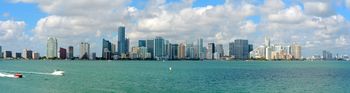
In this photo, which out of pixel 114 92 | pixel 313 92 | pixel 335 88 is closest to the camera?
pixel 114 92

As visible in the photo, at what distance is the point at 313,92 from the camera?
7656cm

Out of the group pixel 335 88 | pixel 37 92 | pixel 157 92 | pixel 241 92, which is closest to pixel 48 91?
pixel 37 92

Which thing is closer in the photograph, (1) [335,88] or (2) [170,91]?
(2) [170,91]

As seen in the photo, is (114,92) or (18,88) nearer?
(114,92)

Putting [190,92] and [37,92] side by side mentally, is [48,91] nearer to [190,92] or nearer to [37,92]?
[37,92]

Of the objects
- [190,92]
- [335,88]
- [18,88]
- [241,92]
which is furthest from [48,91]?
[335,88]

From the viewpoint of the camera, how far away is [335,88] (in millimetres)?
84875

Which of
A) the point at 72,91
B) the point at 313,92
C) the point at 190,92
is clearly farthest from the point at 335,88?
the point at 72,91

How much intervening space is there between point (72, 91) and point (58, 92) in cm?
204

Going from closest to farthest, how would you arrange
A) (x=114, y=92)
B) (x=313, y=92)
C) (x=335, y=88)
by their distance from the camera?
1. (x=114, y=92)
2. (x=313, y=92)
3. (x=335, y=88)

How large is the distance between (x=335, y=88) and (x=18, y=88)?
166 feet

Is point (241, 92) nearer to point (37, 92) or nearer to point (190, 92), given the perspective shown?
point (190, 92)

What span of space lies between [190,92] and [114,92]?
35.0 ft

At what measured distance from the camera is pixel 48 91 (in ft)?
243
